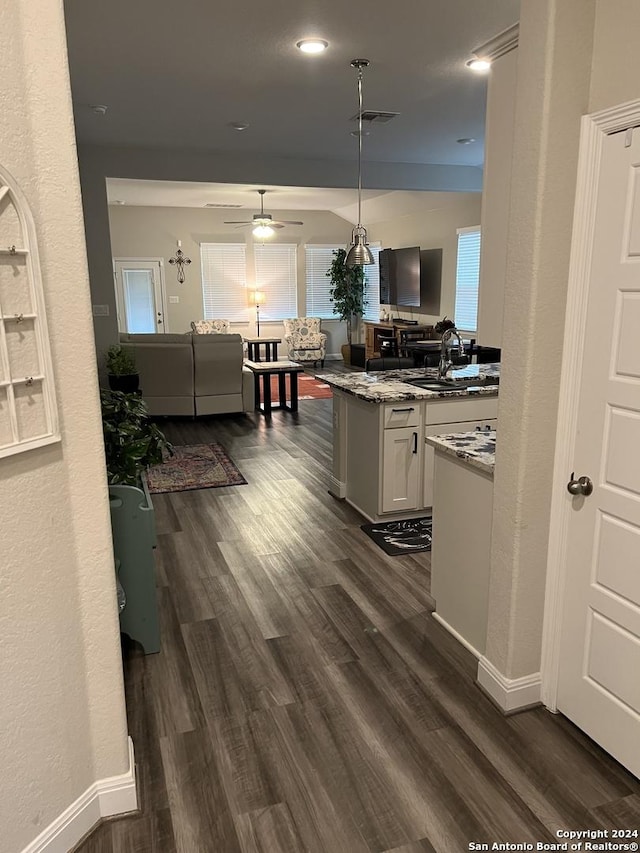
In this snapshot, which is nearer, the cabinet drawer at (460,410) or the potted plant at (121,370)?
the cabinet drawer at (460,410)

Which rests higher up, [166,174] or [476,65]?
[476,65]

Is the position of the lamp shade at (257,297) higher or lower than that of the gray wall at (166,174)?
lower

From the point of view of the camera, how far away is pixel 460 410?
413cm

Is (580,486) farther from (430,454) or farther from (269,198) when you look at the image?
(269,198)

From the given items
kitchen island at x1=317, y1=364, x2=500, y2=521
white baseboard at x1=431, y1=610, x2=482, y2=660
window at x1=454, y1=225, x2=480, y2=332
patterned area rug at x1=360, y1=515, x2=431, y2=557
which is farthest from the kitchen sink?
window at x1=454, y1=225, x2=480, y2=332

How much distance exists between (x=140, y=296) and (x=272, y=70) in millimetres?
7775

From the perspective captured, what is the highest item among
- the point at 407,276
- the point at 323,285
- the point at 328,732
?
the point at 407,276

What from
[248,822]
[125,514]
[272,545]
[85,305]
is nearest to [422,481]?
[272,545]

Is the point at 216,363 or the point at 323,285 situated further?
the point at 323,285

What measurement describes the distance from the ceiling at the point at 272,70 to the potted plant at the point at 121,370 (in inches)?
77.4

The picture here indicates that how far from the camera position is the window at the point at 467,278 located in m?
8.45

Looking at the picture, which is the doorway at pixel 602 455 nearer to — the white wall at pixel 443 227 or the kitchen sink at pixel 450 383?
the kitchen sink at pixel 450 383

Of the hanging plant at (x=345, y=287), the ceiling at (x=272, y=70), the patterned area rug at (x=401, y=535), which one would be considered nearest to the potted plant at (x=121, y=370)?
the ceiling at (x=272, y=70)

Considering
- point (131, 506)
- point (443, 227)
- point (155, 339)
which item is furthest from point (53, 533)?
point (443, 227)
